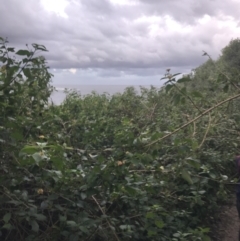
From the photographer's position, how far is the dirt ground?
6.05 metres

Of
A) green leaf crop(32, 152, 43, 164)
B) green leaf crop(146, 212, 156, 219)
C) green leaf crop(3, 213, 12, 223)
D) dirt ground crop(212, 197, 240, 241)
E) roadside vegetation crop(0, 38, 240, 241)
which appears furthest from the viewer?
dirt ground crop(212, 197, 240, 241)

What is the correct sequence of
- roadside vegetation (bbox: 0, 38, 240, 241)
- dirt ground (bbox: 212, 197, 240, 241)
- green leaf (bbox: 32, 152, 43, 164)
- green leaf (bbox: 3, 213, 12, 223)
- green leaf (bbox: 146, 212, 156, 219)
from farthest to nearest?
1. dirt ground (bbox: 212, 197, 240, 241)
2. green leaf (bbox: 146, 212, 156, 219)
3. roadside vegetation (bbox: 0, 38, 240, 241)
4. green leaf (bbox: 3, 213, 12, 223)
5. green leaf (bbox: 32, 152, 43, 164)

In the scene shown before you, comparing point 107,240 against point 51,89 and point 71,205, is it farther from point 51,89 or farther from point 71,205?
point 51,89

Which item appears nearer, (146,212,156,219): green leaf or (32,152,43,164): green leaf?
(32,152,43,164): green leaf

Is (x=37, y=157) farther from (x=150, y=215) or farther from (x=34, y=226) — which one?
(x=150, y=215)

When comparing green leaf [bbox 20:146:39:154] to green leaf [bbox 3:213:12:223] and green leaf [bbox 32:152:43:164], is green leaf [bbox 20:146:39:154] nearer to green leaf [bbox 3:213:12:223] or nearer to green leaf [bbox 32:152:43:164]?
green leaf [bbox 32:152:43:164]

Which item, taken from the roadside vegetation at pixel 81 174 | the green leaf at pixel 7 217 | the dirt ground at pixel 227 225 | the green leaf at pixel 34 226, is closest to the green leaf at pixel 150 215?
the roadside vegetation at pixel 81 174

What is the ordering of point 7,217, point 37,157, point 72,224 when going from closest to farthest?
point 37,157 < point 7,217 < point 72,224

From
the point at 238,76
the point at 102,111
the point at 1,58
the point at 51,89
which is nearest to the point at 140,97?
the point at 102,111

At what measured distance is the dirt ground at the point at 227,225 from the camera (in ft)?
19.8

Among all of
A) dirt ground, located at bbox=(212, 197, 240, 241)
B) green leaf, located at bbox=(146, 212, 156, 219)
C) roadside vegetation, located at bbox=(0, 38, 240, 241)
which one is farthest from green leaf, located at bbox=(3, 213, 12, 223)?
dirt ground, located at bbox=(212, 197, 240, 241)

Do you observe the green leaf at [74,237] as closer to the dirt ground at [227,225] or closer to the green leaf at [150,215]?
the green leaf at [150,215]

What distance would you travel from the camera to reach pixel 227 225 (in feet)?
21.2

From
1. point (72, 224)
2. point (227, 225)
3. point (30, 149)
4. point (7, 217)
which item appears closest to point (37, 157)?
point (30, 149)
